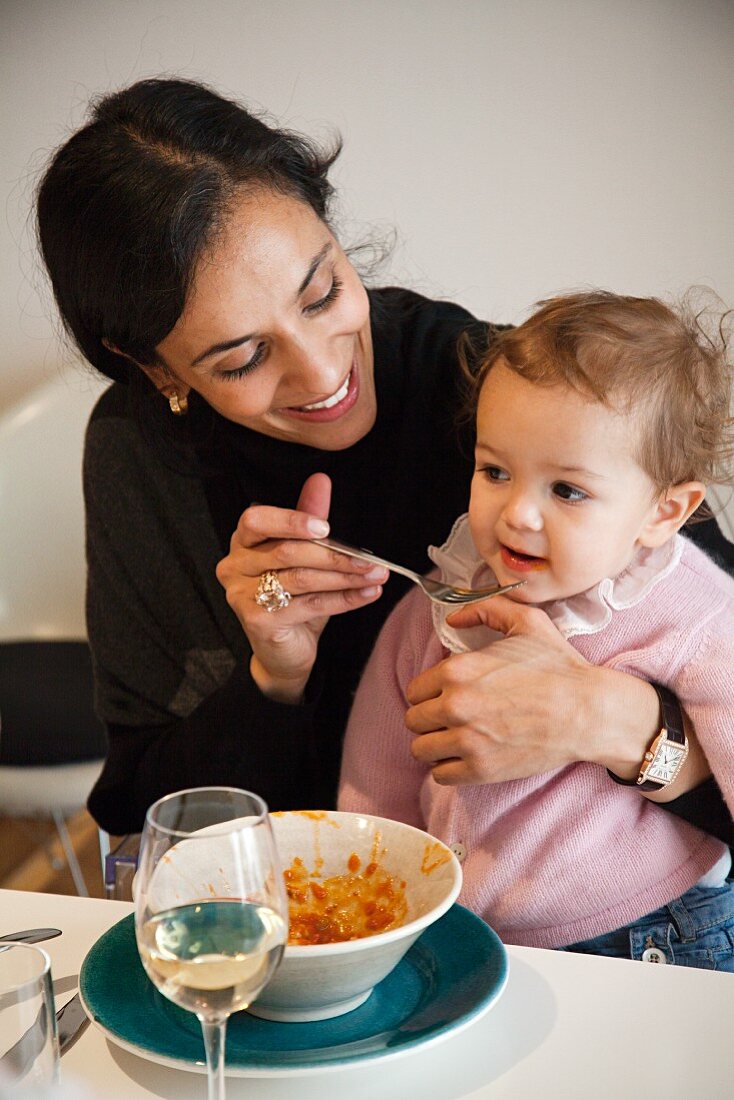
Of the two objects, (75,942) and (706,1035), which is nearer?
(706,1035)

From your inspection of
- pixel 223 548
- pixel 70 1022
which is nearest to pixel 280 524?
pixel 223 548

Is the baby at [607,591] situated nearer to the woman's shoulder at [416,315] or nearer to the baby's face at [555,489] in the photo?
the baby's face at [555,489]

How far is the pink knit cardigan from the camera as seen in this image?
1.14 m

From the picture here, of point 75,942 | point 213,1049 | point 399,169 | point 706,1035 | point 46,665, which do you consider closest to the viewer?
point 213,1049

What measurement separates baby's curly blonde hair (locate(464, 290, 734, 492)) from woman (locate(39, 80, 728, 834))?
0.69 feet

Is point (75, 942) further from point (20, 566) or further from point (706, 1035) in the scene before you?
point (20, 566)

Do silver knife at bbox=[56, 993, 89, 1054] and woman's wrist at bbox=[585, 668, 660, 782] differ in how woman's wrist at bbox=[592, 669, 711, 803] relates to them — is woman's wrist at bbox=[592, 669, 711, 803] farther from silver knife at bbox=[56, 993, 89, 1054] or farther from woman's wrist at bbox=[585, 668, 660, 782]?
silver knife at bbox=[56, 993, 89, 1054]

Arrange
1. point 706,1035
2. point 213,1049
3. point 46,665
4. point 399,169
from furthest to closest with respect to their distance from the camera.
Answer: point 46,665 < point 399,169 < point 706,1035 < point 213,1049

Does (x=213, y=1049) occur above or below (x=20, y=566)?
above

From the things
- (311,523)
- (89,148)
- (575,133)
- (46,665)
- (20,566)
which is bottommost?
(46,665)

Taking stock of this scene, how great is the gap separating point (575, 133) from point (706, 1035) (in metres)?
1.55

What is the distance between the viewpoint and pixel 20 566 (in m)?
2.24

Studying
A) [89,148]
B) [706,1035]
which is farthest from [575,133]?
[706,1035]

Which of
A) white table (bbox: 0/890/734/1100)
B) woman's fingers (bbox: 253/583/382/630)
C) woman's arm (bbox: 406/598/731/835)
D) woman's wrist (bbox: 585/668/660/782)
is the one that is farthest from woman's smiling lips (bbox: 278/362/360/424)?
white table (bbox: 0/890/734/1100)
